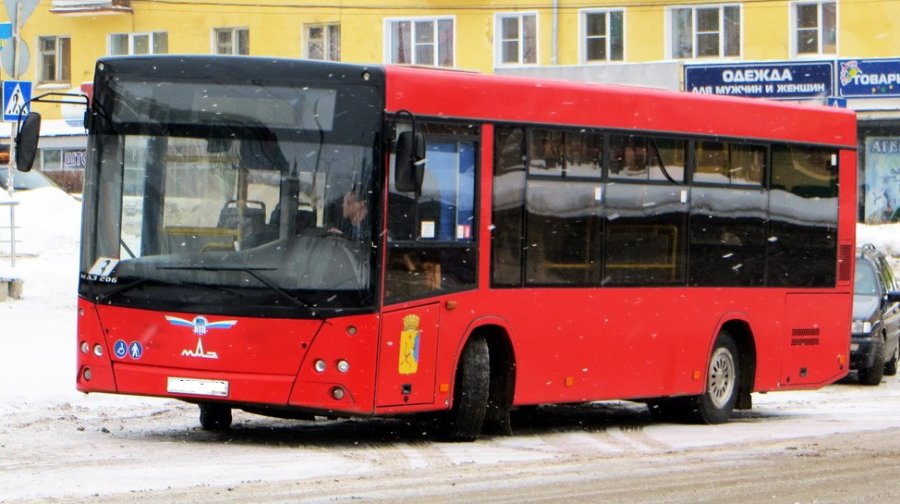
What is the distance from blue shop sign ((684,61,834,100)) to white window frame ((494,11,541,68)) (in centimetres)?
413

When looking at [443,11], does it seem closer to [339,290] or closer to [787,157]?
[787,157]

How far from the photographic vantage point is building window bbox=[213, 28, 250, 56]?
1854 inches

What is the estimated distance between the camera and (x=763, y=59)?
4203cm

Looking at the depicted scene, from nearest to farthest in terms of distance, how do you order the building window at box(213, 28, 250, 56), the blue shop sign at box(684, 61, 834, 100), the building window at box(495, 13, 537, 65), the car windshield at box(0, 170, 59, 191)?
1. the car windshield at box(0, 170, 59, 191)
2. the blue shop sign at box(684, 61, 834, 100)
3. the building window at box(495, 13, 537, 65)
4. the building window at box(213, 28, 250, 56)

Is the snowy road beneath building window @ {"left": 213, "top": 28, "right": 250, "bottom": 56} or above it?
beneath

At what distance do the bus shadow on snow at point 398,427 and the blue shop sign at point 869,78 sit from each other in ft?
81.5

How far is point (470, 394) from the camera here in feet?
40.7

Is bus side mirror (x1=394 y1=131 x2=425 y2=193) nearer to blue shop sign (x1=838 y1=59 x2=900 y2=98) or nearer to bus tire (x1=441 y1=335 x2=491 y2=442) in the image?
Result: bus tire (x1=441 y1=335 x2=491 y2=442)

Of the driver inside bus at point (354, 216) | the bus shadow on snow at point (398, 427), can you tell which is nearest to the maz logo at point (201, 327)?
the bus shadow on snow at point (398, 427)

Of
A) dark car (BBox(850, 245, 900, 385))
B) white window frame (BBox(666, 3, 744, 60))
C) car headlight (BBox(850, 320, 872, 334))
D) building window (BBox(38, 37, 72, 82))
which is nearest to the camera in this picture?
dark car (BBox(850, 245, 900, 385))

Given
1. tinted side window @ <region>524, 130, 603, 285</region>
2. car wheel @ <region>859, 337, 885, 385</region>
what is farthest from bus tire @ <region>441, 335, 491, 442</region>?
car wheel @ <region>859, 337, 885, 385</region>

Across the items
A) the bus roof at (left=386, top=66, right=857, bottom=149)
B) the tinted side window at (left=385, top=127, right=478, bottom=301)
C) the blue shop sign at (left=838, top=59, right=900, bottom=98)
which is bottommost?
the tinted side window at (left=385, top=127, right=478, bottom=301)

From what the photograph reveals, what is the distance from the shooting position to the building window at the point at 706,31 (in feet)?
141

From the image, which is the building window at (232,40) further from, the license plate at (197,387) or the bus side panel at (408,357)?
the license plate at (197,387)
